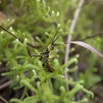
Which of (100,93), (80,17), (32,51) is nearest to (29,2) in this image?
(32,51)

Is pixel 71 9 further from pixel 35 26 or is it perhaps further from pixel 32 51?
pixel 32 51

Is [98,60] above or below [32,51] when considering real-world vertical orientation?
above

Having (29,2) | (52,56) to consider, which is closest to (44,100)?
(52,56)

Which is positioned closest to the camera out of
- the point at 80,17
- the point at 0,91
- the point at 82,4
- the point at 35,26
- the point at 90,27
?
the point at 0,91

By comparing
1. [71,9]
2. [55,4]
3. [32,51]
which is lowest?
[32,51]

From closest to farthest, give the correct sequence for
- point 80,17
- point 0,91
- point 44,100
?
point 44,100
point 0,91
point 80,17

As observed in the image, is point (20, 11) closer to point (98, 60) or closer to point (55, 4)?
point (55, 4)

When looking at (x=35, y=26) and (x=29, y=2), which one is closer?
(x=29, y=2)
